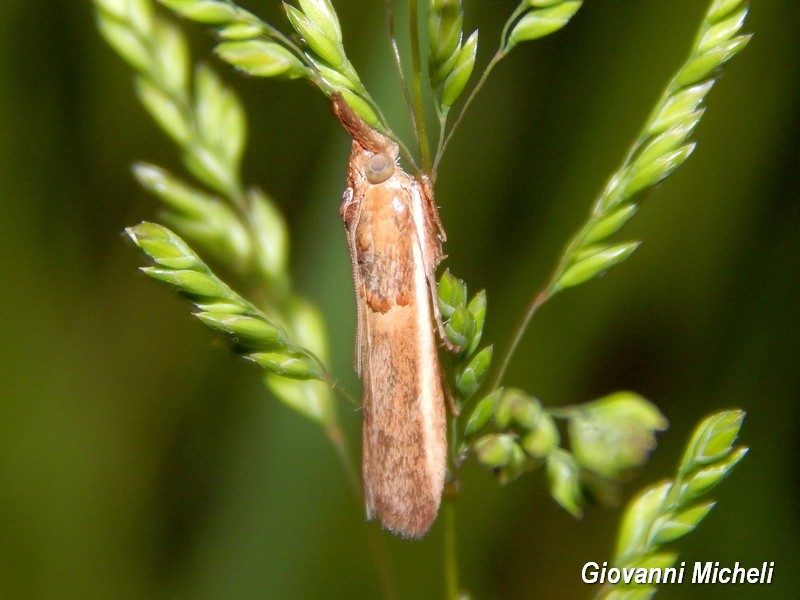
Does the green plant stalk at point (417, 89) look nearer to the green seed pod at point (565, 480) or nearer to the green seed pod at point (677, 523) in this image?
the green seed pod at point (565, 480)

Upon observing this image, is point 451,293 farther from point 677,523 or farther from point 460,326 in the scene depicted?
point 677,523

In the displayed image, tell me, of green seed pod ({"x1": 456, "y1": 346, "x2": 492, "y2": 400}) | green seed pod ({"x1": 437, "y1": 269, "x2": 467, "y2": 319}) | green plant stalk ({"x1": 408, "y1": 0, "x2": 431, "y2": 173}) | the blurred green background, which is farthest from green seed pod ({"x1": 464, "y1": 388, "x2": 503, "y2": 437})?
the blurred green background

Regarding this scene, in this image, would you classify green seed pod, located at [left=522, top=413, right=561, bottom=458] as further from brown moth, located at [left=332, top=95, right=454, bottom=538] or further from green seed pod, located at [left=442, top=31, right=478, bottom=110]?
green seed pod, located at [left=442, top=31, right=478, bottom=110]

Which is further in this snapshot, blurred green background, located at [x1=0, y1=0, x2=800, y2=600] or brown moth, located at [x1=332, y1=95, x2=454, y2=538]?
blurred green background, located at [x1=0, y1=0, x2=800, y2=600]

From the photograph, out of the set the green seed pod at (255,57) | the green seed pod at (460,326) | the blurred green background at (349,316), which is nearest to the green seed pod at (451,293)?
the green seed pod at (460,326)

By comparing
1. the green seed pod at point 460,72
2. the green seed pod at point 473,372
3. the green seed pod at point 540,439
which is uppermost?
the green seed pod at point 460,72

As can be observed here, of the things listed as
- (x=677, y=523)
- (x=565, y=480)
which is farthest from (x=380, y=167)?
(x=677, y=523)
